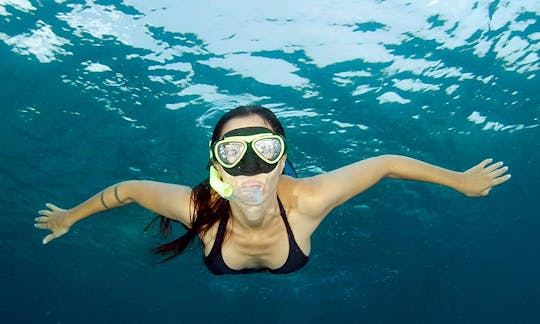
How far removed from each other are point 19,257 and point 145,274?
44.7ft

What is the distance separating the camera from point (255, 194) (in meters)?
5.25

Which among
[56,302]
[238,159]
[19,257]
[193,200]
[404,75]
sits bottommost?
[56,302]

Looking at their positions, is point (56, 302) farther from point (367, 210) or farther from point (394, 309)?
point (367, 210)

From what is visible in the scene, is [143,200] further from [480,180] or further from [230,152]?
[480,180]

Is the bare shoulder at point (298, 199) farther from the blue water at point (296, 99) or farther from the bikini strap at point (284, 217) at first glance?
the blue water at point (296, 99)

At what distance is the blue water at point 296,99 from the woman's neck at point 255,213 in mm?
6682

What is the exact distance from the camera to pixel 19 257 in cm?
4559

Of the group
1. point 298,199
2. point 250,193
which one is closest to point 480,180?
point 298,199

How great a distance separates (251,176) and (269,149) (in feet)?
1.33

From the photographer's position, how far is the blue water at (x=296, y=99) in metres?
11.7

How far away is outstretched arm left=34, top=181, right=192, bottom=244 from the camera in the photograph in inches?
248

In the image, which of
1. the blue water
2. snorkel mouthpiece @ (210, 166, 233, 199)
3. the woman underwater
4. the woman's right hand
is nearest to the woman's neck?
the woman underwater

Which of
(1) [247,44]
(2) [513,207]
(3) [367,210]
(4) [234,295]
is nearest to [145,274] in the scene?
(4) [234,295]

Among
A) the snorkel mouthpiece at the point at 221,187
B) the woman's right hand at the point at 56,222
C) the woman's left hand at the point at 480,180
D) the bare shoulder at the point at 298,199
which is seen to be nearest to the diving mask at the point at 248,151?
the snorkel mouthpiece at the point at 221,187
